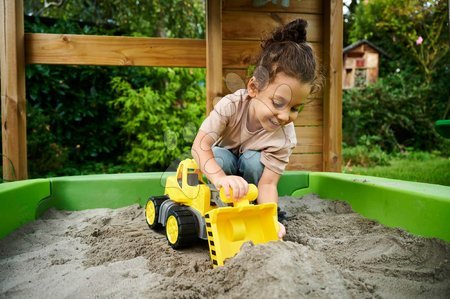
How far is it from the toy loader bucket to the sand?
62mm

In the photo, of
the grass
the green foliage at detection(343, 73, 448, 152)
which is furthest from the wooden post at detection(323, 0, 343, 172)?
the green foliage at detection(343, 73, 448, 152)

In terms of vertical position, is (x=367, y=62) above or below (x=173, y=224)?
above

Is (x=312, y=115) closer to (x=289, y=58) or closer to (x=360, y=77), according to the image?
(x=289, y=58)

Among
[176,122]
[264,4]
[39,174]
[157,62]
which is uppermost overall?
[264,4]

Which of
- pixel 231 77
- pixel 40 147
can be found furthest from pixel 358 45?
pixel 40 147

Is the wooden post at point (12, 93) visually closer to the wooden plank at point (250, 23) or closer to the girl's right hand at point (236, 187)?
the wooden plank at point (250, 23)

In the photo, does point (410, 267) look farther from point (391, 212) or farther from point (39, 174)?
point (39, 174)

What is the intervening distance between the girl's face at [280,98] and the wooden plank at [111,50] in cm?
110

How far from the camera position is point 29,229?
4.73 ft

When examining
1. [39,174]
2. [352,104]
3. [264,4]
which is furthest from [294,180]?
[352,104]

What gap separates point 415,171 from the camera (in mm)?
3840

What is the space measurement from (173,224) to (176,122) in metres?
2.50

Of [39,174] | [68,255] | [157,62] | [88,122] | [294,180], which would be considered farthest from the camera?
[88,122]

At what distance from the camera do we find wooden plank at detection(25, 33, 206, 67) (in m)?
2.14
